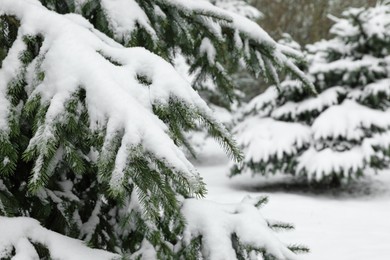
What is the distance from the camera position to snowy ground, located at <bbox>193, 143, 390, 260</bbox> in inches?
181

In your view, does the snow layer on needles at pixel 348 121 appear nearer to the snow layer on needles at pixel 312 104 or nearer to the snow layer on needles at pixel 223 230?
the snow layer on needles at pixel 312 104

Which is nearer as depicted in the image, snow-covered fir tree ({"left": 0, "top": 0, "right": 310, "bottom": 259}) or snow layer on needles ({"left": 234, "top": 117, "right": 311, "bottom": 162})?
snow-covered fir tree ({"left": 0, "top": 0, "right": 310, "bottom": 259})

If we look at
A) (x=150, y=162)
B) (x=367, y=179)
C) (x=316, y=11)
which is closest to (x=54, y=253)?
(x=150, y=162)

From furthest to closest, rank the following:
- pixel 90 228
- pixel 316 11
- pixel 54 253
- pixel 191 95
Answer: pixel 316 11 → pixel 90 228 → pixel 54 253 → pixel 191 95

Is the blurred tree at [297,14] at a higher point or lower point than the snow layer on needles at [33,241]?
lower

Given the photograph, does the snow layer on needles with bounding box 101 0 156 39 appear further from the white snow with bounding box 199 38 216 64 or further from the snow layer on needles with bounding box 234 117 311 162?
the snow layer on needles with bounding box 234 117 311 162

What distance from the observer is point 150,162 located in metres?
1.34

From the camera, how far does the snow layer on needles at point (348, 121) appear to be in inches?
297

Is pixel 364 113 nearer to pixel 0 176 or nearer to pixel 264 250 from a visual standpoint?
pixel 264 250

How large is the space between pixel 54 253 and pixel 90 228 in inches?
18.8

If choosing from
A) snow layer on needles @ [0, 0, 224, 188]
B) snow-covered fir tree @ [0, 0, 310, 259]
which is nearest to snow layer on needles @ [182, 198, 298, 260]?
snow-covered fir tree @ [0, 0, 310, 259]

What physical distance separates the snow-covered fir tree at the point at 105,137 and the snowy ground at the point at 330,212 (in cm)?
265

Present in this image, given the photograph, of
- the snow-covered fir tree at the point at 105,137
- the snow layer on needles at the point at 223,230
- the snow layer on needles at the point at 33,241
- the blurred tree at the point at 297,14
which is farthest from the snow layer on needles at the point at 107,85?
the blurred tree at the point at 297,14

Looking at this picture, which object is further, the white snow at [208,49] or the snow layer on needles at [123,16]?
the white snow at [208,49]
